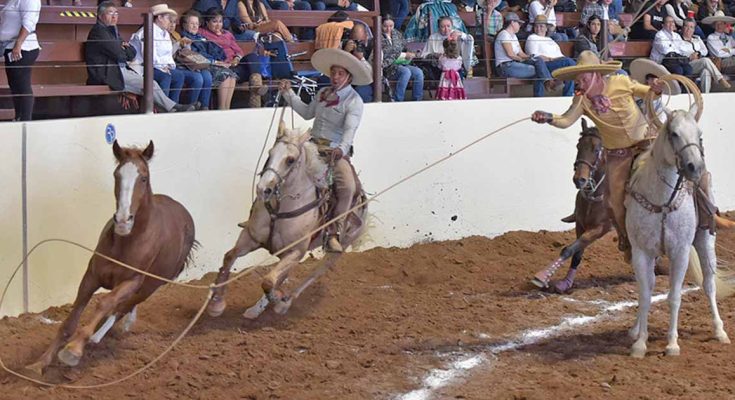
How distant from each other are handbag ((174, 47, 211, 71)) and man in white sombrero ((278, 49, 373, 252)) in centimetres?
196

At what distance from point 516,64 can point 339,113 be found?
5.30 m

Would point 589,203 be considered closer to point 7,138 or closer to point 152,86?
point 152,86

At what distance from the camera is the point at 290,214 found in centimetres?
934

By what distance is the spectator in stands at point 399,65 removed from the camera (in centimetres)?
1331

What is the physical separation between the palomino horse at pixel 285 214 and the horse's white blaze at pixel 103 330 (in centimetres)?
100

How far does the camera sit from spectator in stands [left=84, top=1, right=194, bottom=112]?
1064cm

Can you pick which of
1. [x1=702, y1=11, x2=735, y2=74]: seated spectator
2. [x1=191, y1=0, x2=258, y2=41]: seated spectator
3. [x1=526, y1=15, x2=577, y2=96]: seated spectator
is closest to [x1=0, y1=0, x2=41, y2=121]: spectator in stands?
[x1=191, y1=0, x2=258, y2=41]: seated spectator

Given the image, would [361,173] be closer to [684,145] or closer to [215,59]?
[215,59]

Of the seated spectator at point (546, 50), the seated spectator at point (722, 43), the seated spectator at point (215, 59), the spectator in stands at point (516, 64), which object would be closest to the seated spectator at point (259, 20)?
the seated spectator at point (215, 59)

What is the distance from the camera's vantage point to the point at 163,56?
37.3 ft

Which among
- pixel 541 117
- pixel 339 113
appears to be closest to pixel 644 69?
pixel 541 117

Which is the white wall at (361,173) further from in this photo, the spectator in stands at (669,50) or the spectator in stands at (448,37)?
the spectator in stands at (669,50)

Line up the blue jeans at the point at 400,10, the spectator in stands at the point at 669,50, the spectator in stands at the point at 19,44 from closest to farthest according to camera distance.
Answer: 1. the spectator in stands at the point at 19,44
2. the blue jeans at the point at 400,10
3. the spectator in stands at the point at 669,50

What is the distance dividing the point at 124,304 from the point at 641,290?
12.1ft
